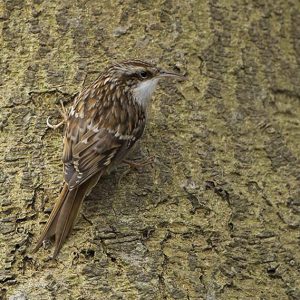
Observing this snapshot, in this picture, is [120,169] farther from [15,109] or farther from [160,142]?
[15,109]

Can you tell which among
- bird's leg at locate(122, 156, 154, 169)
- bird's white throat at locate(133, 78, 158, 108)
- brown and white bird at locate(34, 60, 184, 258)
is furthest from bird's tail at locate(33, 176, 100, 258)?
bird's white throat at locate(133, 78, 158, 108)

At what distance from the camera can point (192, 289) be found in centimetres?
227

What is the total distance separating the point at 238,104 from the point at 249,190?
33 centimetres

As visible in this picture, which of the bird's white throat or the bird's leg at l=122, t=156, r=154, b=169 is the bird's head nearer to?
the bird's white throat

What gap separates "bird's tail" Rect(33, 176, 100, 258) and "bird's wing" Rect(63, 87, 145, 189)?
0.11 ft

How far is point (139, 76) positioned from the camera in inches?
108

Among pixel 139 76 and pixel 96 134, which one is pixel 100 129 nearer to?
pixel 96 134

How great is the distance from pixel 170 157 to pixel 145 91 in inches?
12.8

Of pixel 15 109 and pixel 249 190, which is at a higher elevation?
pixel 15 109

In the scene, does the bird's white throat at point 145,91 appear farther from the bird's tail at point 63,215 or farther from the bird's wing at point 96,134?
the bird's tail at point 63,215

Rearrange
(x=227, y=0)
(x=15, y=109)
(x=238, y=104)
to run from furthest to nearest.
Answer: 1. (x=227, y=0)
2. (x=238, y=104)
3. (x=15, y=109)

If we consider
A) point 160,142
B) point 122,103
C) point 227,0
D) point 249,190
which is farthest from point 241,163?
point 227,0

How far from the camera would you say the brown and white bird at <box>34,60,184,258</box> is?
233 cm

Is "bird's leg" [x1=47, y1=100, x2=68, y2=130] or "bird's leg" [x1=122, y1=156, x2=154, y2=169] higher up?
"bird's leg" [x1=47, y1=100, x2=68, y2=130]
